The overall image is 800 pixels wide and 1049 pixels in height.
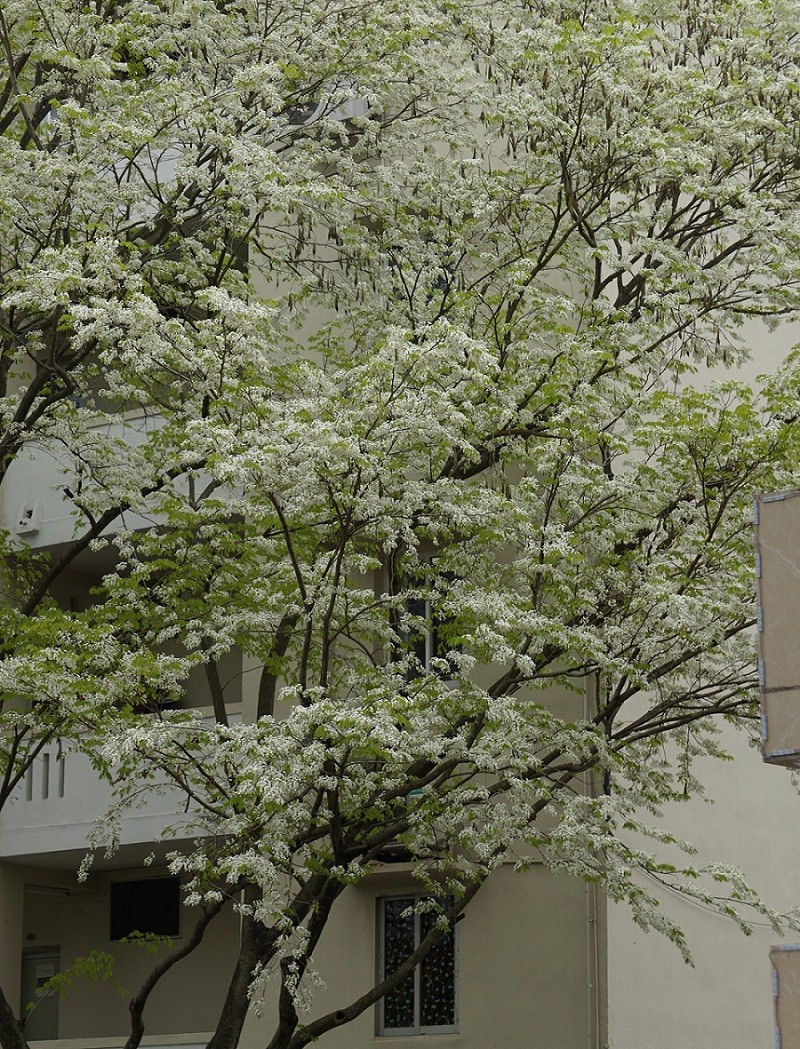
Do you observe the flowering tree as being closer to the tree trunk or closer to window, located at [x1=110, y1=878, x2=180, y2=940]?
the tree trunk

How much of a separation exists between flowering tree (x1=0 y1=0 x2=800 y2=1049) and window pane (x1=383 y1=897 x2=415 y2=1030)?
8.15 ft

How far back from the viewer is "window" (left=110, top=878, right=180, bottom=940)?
2062cm

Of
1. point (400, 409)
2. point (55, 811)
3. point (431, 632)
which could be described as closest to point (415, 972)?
point (431, 632)

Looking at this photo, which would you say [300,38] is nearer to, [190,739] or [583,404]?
[583,404]

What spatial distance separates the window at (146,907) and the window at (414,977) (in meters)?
4.21

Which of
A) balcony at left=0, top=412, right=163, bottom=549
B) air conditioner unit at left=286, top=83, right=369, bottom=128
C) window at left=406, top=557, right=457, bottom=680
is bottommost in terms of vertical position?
window at left=406, top=557, right=457, bottom=680

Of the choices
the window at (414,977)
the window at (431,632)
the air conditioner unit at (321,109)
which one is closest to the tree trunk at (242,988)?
the window at (431,632)

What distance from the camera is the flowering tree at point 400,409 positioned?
38.6 feet

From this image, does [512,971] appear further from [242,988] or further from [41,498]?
[41,498]

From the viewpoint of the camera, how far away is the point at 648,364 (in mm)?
14211

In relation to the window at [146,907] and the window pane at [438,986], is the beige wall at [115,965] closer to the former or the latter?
the window at [146,907]

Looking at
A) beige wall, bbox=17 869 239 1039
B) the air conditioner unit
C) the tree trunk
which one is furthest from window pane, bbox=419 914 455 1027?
the air conditioner unit

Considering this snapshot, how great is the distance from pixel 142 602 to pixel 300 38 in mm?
5136

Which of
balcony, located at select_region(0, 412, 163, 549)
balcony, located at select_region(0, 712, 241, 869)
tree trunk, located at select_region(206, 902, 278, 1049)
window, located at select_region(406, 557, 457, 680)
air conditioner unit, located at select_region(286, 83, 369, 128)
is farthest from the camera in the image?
balcony, located at select_region(0, 412, 163, 549)
